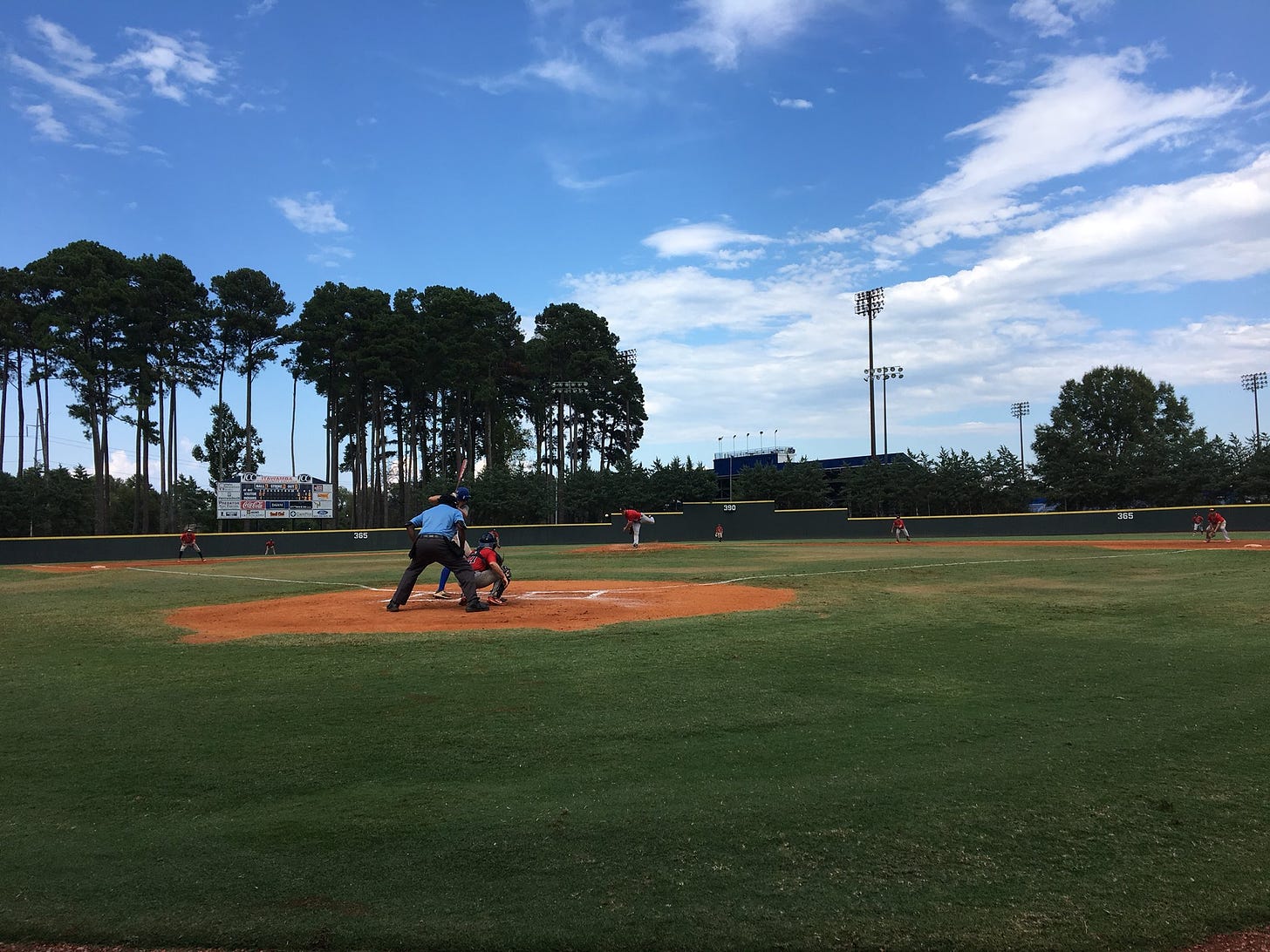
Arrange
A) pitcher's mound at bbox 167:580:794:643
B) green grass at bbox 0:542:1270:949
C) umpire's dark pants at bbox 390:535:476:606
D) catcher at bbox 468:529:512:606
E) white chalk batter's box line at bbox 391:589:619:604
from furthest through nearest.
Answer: white chalk batter's box line at bbox 391:589:619:604 < catcher at bbox 468:529:512:606 < umpire's dark pants at bbox 390:535:476:606 < pitcher's mound at bbox 167:580:794:643 < green grass at bbox 0:542:1270:949

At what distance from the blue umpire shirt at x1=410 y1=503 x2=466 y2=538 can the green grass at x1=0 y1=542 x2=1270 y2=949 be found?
2.96 meters

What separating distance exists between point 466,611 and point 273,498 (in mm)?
37746

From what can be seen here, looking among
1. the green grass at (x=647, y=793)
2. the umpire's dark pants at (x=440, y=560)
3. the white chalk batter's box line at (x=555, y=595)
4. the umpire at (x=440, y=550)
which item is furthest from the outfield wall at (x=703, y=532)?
the green grass at (x=647, y=793)

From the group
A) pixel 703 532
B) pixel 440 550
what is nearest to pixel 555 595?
pixel 440 550

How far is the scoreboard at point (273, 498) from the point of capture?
4375cm

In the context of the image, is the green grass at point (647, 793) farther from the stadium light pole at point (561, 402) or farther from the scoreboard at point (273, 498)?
the stadium light pole at point (561, 402)

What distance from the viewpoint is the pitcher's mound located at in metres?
9.92

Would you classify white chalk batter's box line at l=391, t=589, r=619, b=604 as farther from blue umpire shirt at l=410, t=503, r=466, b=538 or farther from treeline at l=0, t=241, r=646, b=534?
treeline at l=0, t=241, r=646, b=534

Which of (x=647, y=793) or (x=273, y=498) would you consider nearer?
(x=647, y=793)

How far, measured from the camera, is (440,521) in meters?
11.2

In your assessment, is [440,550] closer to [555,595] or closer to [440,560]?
[440,560]

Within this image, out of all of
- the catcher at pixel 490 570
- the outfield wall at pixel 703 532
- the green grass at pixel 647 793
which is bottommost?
the outfield wall at pixel 703 532

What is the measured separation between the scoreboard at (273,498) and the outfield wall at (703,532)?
6.34 feet

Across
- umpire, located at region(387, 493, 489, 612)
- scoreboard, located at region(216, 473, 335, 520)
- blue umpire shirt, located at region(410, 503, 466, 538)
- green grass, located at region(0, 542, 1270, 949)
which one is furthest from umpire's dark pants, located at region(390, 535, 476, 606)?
scoreboard, located at region(216, 473, 335, 520)
